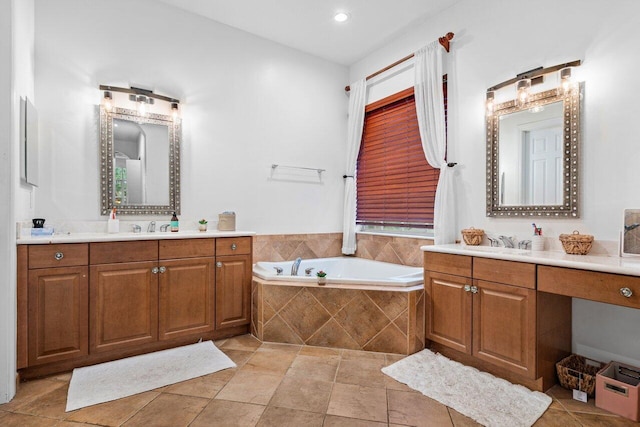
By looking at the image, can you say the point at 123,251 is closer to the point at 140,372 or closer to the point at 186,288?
the point at 186,288

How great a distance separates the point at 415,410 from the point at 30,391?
7.41 feet

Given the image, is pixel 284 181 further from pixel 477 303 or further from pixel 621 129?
pixel 621 129

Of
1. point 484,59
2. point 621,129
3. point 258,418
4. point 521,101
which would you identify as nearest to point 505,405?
point 258,418

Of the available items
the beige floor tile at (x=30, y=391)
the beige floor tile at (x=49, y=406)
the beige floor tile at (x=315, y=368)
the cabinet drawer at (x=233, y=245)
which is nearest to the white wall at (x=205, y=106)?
the cabinet drawer at (x=233, y=245)

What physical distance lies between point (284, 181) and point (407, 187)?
132cm

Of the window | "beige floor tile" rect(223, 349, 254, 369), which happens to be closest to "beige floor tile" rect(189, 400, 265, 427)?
"beige floor tile" rect(223, 349, 254, 369)

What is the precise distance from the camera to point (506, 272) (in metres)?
2.14

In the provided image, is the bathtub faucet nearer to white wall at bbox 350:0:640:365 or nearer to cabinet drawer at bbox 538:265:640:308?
white wall at bbox 350:0:640:365

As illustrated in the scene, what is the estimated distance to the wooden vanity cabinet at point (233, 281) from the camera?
2.83 metres

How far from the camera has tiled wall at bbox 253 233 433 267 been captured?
3.39 m

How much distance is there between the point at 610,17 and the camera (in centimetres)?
214

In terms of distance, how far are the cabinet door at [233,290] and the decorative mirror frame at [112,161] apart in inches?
29.5

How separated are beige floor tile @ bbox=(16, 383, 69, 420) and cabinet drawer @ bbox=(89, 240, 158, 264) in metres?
0.80

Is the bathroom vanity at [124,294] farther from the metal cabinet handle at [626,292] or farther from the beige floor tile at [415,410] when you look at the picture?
the metal cabinet handle at [626,292]
